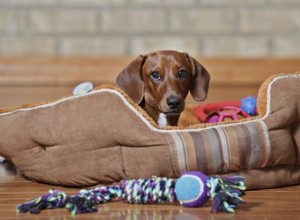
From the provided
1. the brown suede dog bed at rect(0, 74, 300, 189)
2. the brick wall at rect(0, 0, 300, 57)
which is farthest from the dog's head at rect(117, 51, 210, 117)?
the brick wall at rect(0, 0, 300, 57)

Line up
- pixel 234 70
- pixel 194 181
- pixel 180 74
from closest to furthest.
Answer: pixel 194 181 → pixel 180 74 → pixel 234 70

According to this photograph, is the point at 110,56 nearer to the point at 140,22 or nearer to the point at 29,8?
the point at 140,22

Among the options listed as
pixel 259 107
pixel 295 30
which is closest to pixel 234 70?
pixel 295 30

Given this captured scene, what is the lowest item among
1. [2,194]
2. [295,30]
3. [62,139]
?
[2,194]

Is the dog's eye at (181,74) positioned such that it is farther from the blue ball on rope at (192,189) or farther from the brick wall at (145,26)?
the brick wall at (145,26)

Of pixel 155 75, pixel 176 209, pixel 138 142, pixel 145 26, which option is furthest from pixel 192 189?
pixel 145 26

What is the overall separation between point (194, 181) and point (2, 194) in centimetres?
58

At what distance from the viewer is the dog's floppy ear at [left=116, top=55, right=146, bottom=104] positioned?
2.21 meters

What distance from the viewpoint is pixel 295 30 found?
3.00 meters

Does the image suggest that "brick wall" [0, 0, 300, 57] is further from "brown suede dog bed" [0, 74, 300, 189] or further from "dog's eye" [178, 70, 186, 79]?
"brown suede dog bed" [0, 74, 300, 189]

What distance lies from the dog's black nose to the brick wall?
0.89m

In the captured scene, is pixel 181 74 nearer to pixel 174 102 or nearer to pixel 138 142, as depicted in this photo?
pixel 174 102

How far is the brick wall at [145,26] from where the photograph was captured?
298cm

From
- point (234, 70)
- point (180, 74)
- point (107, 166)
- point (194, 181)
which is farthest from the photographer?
point (234, 70)
